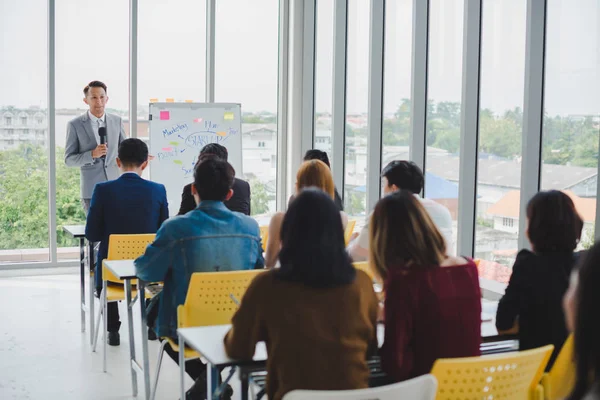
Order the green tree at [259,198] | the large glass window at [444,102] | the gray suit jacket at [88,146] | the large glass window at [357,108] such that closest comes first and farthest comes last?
the large glass window at [444,102], the gray suit jacket at [88,146], the large glass window at [357,108], the green tree at [259,198]

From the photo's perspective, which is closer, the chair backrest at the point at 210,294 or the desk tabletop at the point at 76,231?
the chair backrest at the point at 210,294

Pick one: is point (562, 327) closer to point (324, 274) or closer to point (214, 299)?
point (324, 274)

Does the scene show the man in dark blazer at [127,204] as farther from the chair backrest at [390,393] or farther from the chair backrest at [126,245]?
the chair backrest at [390,393]

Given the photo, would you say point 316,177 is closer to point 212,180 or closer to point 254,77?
point 212,180

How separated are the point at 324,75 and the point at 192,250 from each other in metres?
5.31

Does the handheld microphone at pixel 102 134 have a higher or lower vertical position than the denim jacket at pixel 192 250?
higher

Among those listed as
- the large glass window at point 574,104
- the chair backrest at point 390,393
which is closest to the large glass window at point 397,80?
the large glass window at point 574,104

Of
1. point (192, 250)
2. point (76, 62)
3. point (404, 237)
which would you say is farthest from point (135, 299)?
point (76, 62)

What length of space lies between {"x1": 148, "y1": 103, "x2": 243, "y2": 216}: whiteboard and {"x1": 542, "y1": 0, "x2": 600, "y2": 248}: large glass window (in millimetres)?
3778

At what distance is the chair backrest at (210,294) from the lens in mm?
3221

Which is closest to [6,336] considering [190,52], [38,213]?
[38,213]

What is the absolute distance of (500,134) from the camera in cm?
554

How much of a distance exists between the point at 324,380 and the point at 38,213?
6.46 metres

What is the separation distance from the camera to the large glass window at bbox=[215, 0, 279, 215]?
855 centimetres
